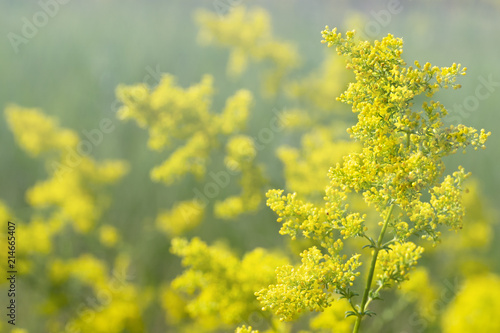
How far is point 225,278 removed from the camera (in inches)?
77.3

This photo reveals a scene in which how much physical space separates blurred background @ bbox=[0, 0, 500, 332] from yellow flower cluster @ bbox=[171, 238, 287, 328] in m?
1.22

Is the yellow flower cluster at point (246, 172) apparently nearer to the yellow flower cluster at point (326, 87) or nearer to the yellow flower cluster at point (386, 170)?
the yellow flower cluster at point (386, 170)

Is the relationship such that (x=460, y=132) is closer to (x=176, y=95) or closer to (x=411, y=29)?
(x=176, y=95)

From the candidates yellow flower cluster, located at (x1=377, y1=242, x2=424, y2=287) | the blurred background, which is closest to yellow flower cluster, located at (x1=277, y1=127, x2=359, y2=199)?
the blurred background

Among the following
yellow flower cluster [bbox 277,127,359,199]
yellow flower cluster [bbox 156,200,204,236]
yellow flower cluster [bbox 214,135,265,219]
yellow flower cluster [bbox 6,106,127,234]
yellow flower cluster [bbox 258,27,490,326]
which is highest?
yellow flower cluster [bbox 6,106,127,234]

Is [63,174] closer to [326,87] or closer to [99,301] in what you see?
[99,301]

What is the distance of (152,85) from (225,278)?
181 centimetres

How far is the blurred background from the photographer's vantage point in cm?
370

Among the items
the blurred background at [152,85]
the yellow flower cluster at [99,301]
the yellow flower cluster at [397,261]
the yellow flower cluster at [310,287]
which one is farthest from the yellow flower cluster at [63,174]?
the yellow flower cluster at [397,261]

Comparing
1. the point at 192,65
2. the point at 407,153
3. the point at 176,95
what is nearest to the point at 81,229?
the point at 176,95

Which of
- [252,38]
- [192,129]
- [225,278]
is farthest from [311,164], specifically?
[252,38]

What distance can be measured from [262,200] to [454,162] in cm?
278

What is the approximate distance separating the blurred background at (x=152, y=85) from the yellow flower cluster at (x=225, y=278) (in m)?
1.22

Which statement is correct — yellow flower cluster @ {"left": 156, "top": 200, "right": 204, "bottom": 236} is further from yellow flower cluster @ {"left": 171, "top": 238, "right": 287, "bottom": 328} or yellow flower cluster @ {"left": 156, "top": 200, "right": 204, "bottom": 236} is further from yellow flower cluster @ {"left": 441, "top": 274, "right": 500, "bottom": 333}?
yellow flower cluster @ {"left": 441, "top": 274, "right": 500, "bottom": 333}
